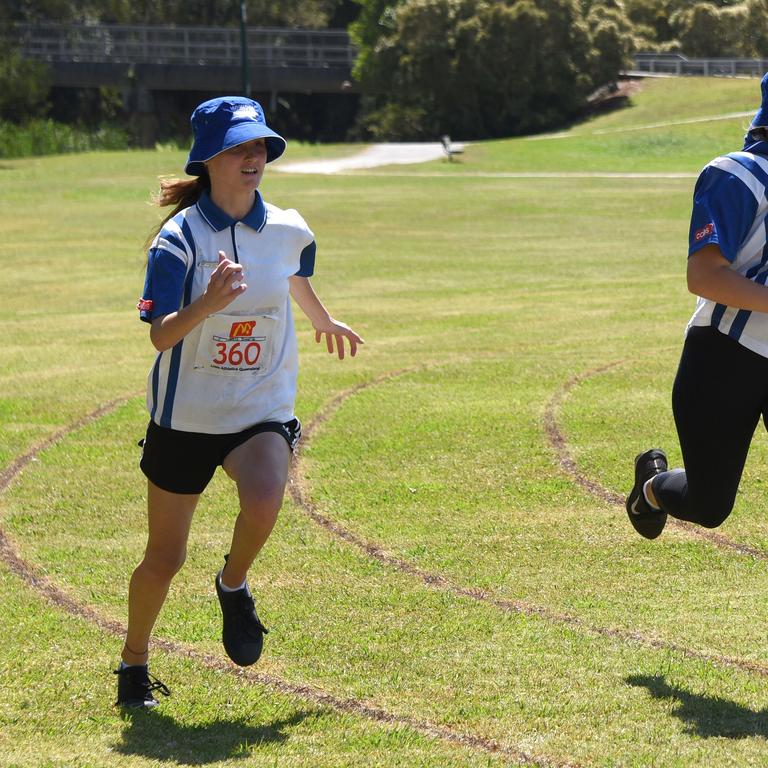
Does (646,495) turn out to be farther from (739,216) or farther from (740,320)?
(739,216)

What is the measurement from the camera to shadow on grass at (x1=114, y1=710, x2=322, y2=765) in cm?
462

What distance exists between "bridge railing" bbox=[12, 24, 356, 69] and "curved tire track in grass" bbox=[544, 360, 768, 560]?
191ft

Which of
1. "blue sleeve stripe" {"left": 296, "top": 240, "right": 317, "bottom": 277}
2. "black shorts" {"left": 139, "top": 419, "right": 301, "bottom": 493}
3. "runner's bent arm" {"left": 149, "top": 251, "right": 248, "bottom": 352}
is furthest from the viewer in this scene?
"blue sleeve stripe" {"left": 296, "top": 240, "right": 317, "bottom": 277}

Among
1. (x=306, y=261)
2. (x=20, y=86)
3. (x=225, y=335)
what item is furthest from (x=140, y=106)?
(x=225, y=335)

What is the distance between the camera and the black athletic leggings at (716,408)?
5188 mm

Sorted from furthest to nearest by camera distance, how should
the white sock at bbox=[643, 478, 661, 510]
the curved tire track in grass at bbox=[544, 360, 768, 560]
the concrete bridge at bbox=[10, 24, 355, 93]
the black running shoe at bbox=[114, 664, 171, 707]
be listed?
the concrete bridge at bbox=[10, 24, 355, 93] < the curved tire track in grass at bbox=[544, 360, 768, 560] < the white sock at bbox=[643, 478, 661, 510] < the black running shoe at bbox=[114, 664, 171, 707]

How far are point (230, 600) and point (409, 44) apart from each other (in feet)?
196

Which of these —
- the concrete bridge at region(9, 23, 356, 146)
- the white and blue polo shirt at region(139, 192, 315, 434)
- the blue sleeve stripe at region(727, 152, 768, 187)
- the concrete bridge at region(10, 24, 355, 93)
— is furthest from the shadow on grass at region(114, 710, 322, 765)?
the concrete bridge at region(10, 24, 355, 93)

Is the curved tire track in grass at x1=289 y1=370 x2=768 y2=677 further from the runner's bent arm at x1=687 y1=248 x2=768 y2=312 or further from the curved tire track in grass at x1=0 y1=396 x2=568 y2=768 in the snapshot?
the runner's bent arm at x1=687 y1=248 x2=768 y2=312

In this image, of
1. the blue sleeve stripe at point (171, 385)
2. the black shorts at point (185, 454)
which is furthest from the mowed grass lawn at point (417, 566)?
the blue sleeve stripe at point (171, 385)

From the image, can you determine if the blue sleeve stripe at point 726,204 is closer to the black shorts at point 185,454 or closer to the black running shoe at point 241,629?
the black shorts at point 185,454

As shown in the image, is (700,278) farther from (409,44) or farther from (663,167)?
(409,44)

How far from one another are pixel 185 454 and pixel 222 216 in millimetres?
841

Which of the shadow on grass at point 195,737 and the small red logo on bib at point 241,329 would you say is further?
the small red logo on bib at point 241,329
